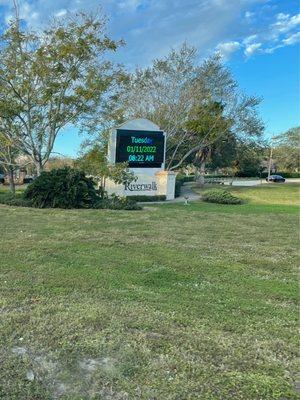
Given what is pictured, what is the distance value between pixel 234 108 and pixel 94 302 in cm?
3135

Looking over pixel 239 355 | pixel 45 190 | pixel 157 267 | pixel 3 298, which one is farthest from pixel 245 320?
pixel 45 190

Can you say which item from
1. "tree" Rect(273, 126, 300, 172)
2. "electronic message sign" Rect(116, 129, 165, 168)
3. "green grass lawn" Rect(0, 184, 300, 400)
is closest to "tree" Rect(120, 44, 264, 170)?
"electronic message sign" Rect(116, 129, 165, 168)

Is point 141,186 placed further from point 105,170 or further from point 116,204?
point 116,204

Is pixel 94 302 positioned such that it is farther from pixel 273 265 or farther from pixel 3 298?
pixel 273 265

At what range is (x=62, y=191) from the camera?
42.7 ft

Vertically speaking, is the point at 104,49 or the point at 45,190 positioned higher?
the point at 104,49

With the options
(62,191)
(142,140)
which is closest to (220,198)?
(142,140)

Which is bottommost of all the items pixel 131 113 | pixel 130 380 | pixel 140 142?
pixel 130 380

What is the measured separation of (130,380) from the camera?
2.39 metres

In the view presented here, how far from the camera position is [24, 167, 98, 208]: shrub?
507 inches

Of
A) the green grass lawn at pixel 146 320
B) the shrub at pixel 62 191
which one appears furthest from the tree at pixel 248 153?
the green grass lawn at pixel 146 320

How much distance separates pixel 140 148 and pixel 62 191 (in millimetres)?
8284

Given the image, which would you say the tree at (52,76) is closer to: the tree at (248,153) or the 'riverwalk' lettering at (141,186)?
the 'riverwalk' lettering at (141,186)

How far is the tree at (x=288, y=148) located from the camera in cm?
7189
